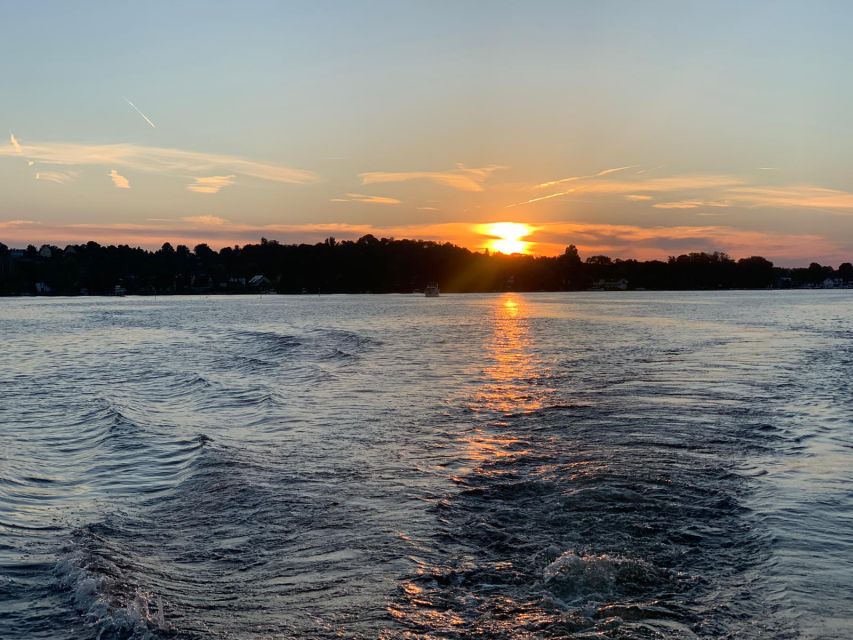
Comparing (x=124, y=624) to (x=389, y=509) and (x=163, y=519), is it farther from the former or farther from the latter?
(x=389, y=509)

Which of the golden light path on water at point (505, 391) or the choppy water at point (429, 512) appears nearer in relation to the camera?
the choppy water at point (429, 512)

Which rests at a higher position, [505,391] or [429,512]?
[429,512]

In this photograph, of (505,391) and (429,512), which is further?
(505,391)

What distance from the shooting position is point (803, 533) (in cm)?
1014

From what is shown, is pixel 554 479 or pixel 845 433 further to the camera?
pixel 845 433

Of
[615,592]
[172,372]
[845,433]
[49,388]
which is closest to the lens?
[615,592]

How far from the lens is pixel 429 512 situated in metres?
11.2

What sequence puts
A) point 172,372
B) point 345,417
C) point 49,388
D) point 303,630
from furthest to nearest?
point 172,372 → point 49,388 → point 345,417 → point 303,630

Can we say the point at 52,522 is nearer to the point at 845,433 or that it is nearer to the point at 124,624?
the point at 124,624

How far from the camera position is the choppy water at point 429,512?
25.3 ft

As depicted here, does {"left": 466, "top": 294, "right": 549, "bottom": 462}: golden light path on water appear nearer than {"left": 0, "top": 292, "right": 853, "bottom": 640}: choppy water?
No

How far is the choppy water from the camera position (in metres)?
7.73

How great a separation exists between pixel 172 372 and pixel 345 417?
16.7 meters

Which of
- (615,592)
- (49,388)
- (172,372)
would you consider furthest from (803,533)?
(172,372)
